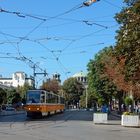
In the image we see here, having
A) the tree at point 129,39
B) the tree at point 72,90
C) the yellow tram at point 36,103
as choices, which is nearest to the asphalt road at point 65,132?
the tree at point 129,39

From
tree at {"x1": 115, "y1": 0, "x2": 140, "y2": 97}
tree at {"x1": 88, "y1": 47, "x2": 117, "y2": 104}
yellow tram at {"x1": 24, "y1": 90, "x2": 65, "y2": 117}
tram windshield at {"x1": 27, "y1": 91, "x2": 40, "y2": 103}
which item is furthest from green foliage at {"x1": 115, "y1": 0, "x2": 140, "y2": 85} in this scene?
tree at {"x1": 88, "y1": 47, "x2": 117, "y2": 104}

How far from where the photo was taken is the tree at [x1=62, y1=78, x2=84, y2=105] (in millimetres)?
178000

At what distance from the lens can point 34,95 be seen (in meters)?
54.5

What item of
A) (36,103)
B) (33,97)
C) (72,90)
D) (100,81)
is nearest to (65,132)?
(36,103)

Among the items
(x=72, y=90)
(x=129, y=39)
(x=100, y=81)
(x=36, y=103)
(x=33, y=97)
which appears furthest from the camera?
(x=72, y=90)

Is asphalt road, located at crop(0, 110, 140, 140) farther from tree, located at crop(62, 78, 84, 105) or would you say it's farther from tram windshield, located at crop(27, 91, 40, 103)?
tree, located at crop(62, 78, 84, 105)

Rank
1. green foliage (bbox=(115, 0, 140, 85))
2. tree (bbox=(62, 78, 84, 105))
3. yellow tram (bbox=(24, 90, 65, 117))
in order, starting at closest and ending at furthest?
green foliage (bbox=(115, 0, 140, 85))
yellow tram (bbox=(24, 90, 65, 117))
tree (bbox=(62, 78, 84, 105))

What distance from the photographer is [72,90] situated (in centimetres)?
18075

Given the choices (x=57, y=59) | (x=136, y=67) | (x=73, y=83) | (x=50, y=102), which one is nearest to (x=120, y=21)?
(x=136, y=67)

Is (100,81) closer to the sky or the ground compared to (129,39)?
closer to the ground

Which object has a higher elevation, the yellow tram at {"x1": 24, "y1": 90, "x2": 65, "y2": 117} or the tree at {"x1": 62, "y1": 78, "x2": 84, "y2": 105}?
the tree at {"x1": 62, "y1": 78, "x2": 84, "y2": 105}

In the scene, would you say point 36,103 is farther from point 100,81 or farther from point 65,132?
point 100,81

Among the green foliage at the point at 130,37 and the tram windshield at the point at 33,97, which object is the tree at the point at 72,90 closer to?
the tram windshield at the point at 33,97

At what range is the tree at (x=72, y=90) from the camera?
178m
